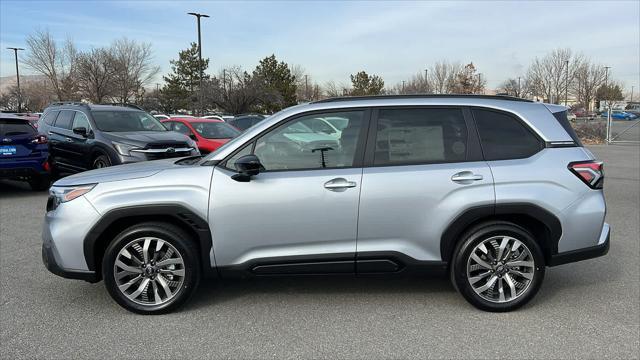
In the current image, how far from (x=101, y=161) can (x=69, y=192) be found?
637cm

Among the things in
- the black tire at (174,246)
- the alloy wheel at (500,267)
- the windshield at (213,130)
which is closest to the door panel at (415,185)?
the alloy wheel at (500,267)

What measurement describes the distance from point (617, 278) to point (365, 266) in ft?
8.85

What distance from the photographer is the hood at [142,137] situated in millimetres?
9602

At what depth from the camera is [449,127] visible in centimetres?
405

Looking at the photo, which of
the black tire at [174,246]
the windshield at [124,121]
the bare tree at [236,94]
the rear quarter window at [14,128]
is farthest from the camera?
the bare tree at [236,94]

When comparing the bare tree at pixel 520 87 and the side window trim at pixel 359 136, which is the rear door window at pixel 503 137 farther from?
the bare tree at pixel 520 87

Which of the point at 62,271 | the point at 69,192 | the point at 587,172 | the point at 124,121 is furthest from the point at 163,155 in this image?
the point at 587,172

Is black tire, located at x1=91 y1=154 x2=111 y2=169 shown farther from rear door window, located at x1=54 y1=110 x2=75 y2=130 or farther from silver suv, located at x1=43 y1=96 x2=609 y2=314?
silver suv, located at x1=43 y1=96 x2=609 y2=314

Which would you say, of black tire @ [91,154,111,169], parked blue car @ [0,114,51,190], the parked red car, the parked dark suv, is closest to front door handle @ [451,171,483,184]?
the parked dark suv

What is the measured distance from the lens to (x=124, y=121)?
1061 cm

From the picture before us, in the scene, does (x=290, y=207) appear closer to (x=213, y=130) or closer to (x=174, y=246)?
(x=174, y=246)

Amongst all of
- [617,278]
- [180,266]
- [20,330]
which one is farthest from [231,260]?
[617,278]

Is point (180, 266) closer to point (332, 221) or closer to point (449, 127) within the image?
point (332, 221)

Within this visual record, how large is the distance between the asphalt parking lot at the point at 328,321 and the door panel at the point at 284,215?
547 millimetres
